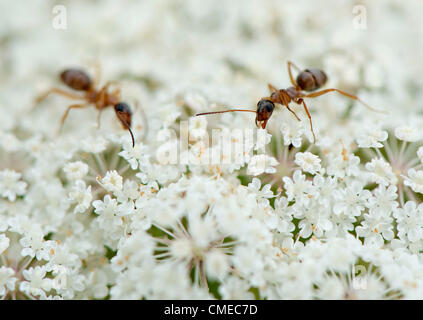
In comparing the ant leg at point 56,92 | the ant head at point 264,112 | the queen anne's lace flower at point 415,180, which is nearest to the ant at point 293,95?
the ant head at point 264,112

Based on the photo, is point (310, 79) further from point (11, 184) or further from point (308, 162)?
point (11, 184)

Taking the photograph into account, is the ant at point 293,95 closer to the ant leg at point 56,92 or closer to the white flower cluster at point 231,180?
the white flower cluster at point 231,180

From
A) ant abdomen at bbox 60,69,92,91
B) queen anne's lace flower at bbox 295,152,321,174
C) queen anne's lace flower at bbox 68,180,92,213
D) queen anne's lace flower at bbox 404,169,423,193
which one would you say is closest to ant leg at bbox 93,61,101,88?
ant abdomen at bbox 60,69,92,91

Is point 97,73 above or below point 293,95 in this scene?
above

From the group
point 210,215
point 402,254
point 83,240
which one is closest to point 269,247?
point 210,215

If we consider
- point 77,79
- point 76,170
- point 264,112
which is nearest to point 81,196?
point 76,170

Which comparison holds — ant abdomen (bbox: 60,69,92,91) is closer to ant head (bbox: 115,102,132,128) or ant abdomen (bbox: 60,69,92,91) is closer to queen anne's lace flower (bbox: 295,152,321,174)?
ant head (bbox: 115,102,132,128)
